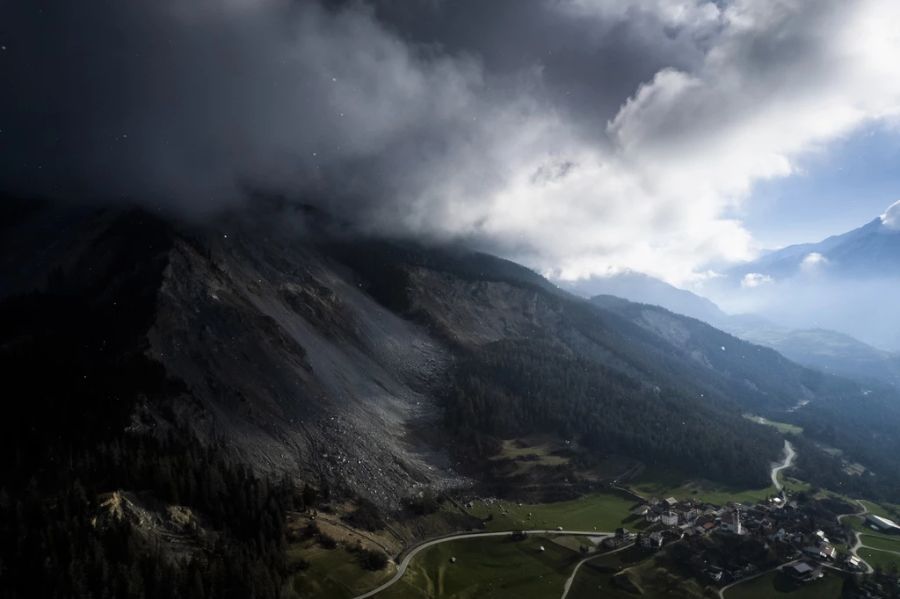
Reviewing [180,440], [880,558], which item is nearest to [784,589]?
[880,558]

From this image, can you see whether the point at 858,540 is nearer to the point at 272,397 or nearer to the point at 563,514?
the point at 563,514

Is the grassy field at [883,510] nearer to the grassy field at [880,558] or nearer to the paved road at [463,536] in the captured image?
the grassy field at [880,558]

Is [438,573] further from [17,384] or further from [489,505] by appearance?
[17,384]

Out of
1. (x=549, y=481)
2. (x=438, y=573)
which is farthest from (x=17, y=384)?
(x=549, y=481)

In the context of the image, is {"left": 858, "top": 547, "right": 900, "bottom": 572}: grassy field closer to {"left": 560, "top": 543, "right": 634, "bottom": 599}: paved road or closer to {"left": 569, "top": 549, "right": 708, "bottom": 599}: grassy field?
{"left": 569, "top": 549, "right": 708, "bottom": 599}: grassy field

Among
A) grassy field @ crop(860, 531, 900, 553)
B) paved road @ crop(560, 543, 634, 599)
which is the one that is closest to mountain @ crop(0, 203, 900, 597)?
paved road @ crop(560, 543, 634, 599)
